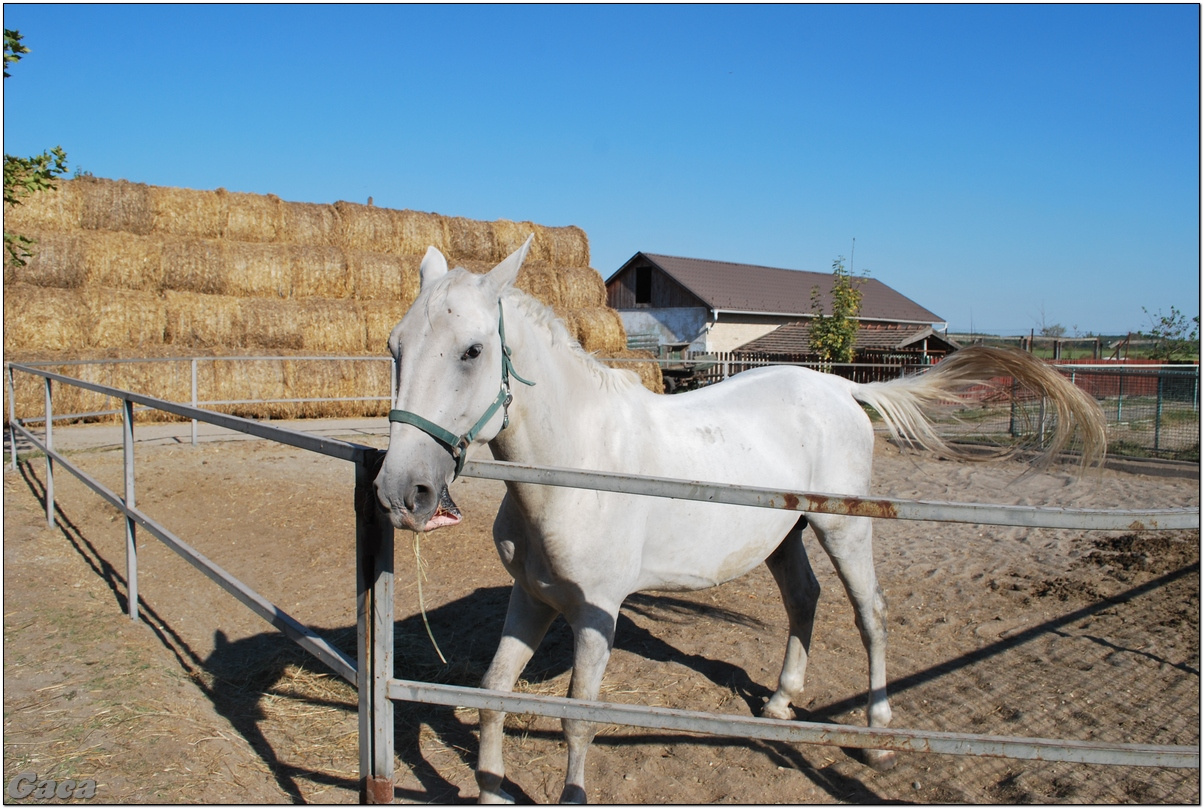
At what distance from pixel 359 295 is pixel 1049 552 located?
1375 centimetres

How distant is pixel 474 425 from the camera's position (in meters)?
2.05

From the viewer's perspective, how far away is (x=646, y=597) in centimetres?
497

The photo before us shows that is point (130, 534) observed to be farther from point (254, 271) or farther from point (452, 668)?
point (254, 271)

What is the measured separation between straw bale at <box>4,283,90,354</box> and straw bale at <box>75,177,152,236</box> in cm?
154

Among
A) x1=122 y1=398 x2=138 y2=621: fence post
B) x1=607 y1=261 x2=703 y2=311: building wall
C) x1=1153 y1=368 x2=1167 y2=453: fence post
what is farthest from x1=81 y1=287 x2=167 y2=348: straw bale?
x1=607 y1=261 x2=703 y2=311: building wall

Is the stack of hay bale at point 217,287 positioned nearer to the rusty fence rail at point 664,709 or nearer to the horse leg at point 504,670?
the horse leg at point 504,670

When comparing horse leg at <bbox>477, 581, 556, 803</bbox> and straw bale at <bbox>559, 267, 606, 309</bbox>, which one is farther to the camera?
straw bale at <bbox>559, 267, 606, 309</bbox>

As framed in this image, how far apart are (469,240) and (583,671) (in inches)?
633

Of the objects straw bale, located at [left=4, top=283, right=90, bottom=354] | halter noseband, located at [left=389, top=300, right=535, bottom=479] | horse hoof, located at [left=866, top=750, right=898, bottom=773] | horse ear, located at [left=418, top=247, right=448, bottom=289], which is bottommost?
horse hoof, located at [left=866, top=750, right=898, bottom=773]

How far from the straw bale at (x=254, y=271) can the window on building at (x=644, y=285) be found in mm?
19876

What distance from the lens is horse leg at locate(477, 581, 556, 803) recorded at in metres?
2.59

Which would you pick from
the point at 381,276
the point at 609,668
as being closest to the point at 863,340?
the point at 381,276

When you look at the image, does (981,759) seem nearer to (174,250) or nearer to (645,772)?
(645,772)

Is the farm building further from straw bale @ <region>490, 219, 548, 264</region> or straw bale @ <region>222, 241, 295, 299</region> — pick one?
straw bale @ <region>222, 241, 295, 299</region>
